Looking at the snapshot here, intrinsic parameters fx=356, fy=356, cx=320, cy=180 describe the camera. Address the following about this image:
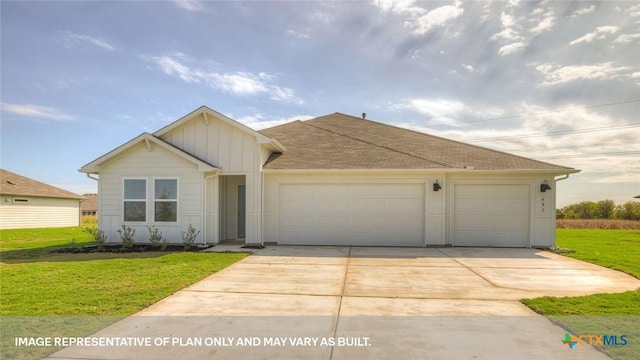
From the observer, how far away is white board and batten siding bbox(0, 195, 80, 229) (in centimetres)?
2291

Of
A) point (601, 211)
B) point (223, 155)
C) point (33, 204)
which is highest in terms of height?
point (223, 155)

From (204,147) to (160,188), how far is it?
6.66ft

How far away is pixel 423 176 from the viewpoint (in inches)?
480

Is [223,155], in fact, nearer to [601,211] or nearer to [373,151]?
[373,151]

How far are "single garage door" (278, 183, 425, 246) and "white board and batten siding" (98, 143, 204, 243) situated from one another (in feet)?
9.75

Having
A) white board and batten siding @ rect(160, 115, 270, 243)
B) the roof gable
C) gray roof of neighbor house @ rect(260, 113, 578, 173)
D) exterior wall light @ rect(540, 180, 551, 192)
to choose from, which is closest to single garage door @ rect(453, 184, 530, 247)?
exterior wall light @ rect(540, 180, 551, 192)

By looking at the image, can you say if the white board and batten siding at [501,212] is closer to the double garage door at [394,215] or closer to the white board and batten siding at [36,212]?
the double garage door at [394,215]

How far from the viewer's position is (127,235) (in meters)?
11.6

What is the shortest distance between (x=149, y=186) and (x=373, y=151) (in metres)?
8.11

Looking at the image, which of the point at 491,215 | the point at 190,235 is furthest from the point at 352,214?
the point at 190,235

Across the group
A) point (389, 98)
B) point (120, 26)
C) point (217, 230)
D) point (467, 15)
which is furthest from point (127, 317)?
point (389, 98)

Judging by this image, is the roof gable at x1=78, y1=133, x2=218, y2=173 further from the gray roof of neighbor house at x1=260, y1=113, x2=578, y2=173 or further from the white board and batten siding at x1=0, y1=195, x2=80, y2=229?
the white board and batten siding at x1=0, y1=195, x2=80, y2=229

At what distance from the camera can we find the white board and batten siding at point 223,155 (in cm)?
1212

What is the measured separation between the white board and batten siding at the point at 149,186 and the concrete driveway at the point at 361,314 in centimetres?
418
